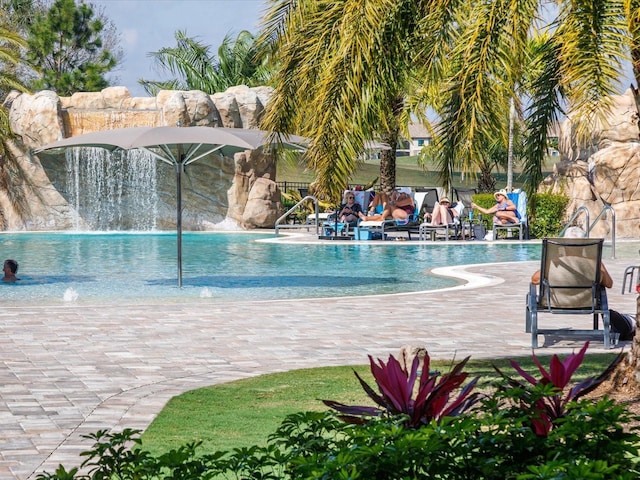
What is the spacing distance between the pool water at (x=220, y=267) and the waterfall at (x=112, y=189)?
5.21m

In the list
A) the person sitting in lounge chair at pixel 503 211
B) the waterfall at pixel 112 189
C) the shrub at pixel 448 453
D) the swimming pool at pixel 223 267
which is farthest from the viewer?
the waterfall at pixel 112 189

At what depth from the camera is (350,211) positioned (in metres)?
28.1

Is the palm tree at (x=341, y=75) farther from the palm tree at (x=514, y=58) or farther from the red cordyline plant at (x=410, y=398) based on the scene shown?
the red cordyline plant at (x=410, y=398)

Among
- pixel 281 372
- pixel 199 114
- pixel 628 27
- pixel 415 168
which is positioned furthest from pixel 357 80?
pixel 415 168

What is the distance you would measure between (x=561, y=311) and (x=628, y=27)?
367 cm

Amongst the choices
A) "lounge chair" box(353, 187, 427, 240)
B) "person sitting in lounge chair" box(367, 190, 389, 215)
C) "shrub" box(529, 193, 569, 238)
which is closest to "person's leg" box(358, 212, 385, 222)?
"lounge chair" box(353, 187, 427, 240)

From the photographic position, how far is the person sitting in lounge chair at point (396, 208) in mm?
27969

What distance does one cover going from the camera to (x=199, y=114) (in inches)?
1420

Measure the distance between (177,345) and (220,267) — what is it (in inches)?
428

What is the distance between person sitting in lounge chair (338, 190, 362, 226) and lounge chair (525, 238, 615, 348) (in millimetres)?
18428

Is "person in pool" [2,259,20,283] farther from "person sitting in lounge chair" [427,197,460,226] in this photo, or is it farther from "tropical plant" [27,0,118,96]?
"tropical plant" [27,0,118,96]

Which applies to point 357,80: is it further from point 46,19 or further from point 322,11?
point 46,19

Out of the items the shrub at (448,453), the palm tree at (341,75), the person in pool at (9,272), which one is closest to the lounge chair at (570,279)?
the palm tree at (341,75)

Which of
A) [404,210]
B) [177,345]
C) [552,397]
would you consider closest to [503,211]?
[404,210]
